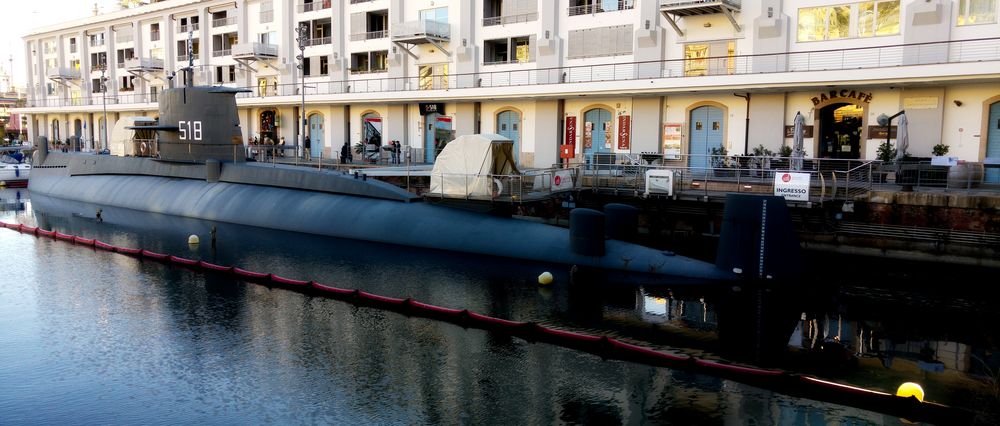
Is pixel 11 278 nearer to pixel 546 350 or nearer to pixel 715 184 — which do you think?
pixel 546 350

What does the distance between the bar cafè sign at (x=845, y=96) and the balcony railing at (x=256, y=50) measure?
35.9 m

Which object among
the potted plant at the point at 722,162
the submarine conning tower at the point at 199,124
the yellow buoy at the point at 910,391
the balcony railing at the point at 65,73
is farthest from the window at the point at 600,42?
the balcony railing at the point at 65,73

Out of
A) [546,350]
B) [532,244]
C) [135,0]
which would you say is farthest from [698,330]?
[135,0]

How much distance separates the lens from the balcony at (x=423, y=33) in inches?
1613

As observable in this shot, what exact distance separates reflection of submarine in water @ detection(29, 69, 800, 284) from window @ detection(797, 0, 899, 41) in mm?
15594

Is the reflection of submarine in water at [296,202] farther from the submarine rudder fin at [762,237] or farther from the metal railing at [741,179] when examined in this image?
the metal railing at [741,179]

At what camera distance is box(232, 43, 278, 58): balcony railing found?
5089 centimetres

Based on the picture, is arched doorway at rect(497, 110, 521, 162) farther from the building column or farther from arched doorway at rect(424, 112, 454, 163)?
arched doorway at rect(424, 112, 454, 163)

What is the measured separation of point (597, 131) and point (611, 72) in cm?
304

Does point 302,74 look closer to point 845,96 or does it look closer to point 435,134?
point 435,134

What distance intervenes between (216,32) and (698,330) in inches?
2049

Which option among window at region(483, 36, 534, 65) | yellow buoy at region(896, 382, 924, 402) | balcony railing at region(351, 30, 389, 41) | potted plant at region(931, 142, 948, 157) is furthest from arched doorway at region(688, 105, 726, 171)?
yellow buoy at region(896, 382, 924, 402)

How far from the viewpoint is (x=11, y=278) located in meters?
18.9

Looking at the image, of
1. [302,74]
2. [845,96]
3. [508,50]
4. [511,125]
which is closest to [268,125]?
[302,74]
